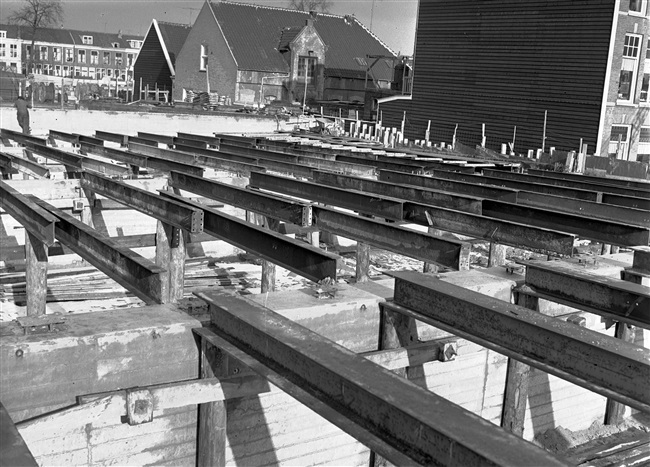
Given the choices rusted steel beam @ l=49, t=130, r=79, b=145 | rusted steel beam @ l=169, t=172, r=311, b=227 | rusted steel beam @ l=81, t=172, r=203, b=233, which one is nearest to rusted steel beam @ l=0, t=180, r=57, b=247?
rusted steel beam @ l=81, t=172, r=203, b=233

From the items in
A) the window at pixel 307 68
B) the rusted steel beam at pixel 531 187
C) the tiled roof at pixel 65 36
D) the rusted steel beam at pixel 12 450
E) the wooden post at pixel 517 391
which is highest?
the tiled roof at pixel 65 36

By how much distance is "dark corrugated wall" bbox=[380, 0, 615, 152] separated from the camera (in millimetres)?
28875

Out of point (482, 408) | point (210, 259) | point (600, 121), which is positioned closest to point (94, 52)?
point (600, 121)

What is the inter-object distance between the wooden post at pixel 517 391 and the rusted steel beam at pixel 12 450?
441 centimetres

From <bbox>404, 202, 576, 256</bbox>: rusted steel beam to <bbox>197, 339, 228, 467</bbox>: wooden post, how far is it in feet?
13.0

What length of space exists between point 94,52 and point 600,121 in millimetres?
86106

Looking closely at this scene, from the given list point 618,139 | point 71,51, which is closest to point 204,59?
point 618,139

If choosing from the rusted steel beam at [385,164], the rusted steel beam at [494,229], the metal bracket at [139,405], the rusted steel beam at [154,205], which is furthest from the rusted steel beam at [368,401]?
the rusted steel beam at [385,164]

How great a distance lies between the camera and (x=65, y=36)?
9731cm

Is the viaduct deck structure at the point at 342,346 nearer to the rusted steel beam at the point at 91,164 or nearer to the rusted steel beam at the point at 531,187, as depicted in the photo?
the rusted steel beam at the point at 531,187

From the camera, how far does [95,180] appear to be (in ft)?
34.7

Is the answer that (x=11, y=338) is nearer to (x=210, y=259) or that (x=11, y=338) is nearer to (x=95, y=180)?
(x=95, y=180)

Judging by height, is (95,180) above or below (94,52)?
below

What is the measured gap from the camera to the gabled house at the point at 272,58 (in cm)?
4919
